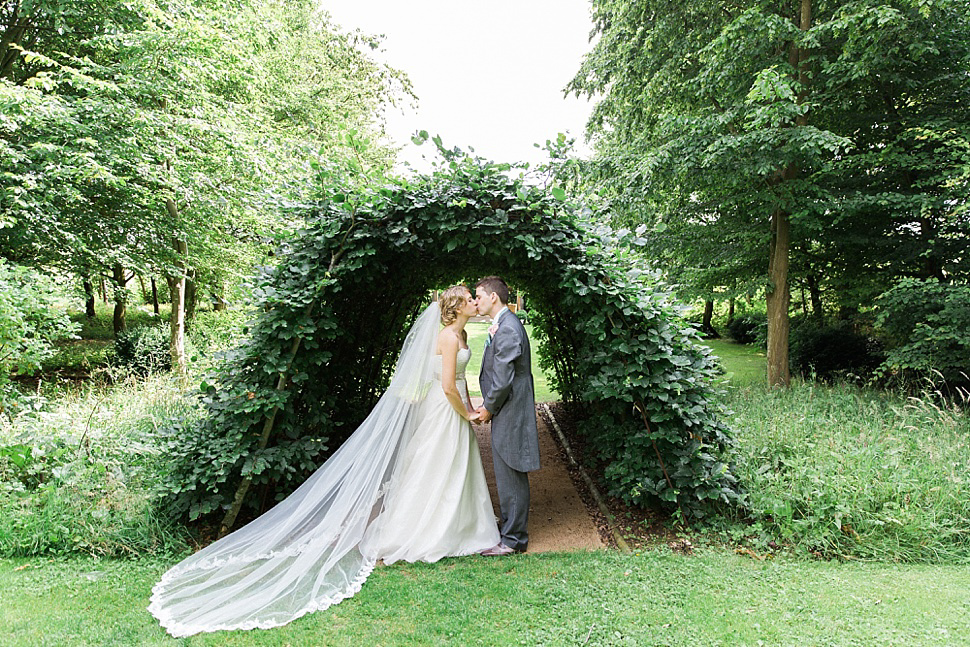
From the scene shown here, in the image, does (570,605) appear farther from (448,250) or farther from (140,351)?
(140,351)

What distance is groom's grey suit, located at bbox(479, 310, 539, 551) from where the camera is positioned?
4.16 meters

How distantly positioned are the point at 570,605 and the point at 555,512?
186 centimetres

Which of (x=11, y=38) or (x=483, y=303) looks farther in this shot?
(x=11, y=38)

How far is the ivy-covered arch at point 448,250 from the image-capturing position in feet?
13.5

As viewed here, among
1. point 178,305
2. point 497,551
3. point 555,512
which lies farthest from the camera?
point 178,305

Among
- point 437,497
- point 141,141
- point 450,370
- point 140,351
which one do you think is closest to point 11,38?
point 141,141

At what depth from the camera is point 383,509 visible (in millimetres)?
4281

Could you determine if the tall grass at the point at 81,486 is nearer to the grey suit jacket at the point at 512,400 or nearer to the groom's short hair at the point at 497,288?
the grey suit jacket at the point at 512,400

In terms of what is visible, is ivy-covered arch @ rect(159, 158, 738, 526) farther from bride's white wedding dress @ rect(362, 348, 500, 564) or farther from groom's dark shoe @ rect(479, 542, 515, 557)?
groom's dark shoe @ rect(479, 542, 515, 557)

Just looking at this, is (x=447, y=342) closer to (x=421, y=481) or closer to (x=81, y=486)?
(x=421, y=481)

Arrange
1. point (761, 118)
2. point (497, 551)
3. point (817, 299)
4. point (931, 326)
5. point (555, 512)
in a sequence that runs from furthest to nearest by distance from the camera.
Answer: point (817, 299)
point (931, 326)
point (761, 118)
point (555, 512)
point (497, 551)

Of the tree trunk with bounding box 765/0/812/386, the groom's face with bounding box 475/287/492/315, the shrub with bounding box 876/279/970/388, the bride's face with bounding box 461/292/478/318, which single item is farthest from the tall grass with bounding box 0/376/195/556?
the tree trunk with bounding box 765/0/812/386

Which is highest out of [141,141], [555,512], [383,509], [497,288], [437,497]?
[141,141]

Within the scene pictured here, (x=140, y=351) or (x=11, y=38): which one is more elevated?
(x=11, y=38)
